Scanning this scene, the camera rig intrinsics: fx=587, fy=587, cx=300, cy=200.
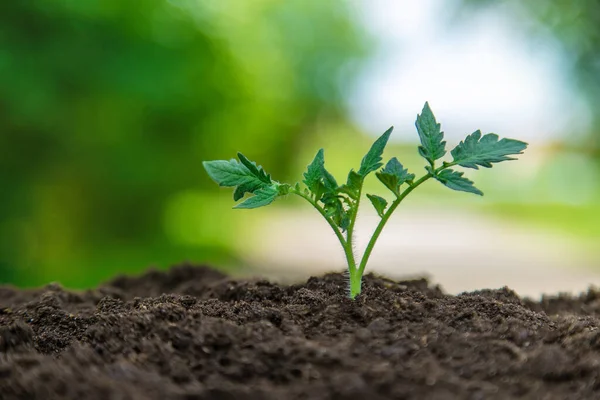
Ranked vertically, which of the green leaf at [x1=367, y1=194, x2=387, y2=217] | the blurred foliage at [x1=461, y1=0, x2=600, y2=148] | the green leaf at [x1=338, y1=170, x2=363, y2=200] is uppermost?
the blurred foliage at [x1=461, y1=0, x2=600, y2=148]

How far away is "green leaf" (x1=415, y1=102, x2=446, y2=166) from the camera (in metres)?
0.92

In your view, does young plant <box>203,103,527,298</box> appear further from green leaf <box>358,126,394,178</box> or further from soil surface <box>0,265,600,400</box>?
soil surface <box>0,265,600,400</box>

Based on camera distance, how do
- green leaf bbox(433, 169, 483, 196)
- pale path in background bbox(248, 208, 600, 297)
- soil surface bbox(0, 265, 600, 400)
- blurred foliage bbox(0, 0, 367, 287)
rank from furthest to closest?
pale path in background bbox(248, 208, 600, 297)
blurred foliage bbox(0, 0, 367, 287)
green leaf bbox(433, 169, 483, 196)
soil surface bbox(0, 265, 600, 400)

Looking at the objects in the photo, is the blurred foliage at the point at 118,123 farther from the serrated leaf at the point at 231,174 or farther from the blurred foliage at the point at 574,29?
the serrated leaf at the point at 231,174

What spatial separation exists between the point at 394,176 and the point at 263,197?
20 cm

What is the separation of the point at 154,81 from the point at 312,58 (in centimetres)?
303

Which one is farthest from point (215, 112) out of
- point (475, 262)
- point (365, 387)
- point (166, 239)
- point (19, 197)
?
point (365, 387)

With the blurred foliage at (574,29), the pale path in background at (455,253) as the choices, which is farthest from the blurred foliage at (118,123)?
the blurred foliage at (574,29)

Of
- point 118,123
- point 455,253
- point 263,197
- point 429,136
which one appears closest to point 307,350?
point 263,197

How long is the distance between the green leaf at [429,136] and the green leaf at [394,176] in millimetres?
40

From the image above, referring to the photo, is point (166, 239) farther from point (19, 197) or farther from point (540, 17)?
point (540, 17)

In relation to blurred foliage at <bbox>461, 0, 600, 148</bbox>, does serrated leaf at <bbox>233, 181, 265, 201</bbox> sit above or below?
below

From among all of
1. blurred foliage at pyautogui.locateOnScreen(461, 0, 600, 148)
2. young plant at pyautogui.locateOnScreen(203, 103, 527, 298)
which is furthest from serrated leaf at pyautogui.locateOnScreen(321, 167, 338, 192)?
blurred foliage at pyautogui.locateOnScreen(461, 0, 600, 148)

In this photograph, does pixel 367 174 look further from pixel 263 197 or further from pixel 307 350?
pixel 307 350
